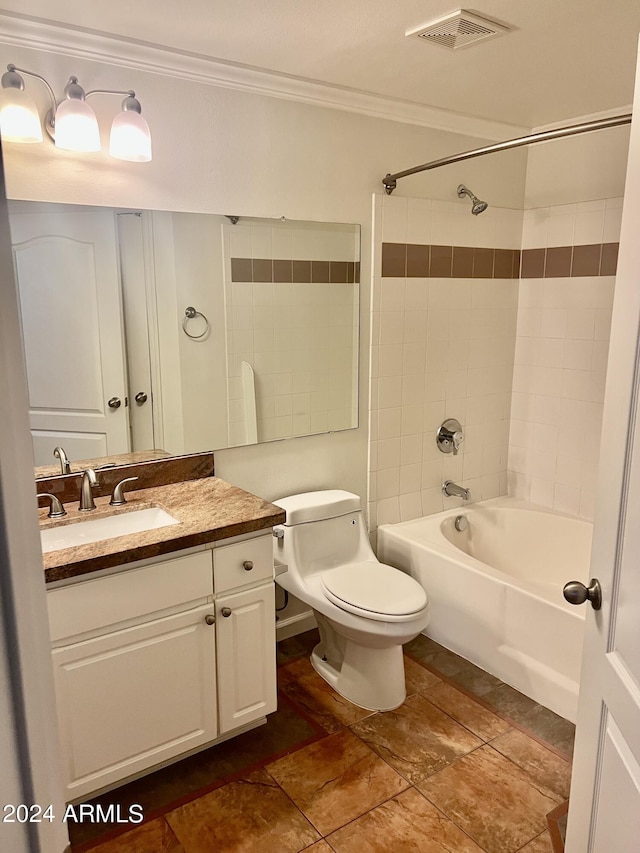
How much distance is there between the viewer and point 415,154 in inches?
108

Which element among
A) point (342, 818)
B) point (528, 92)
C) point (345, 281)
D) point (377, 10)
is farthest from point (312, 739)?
point (528, 92)

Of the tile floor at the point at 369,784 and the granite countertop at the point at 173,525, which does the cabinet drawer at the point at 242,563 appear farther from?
the tile floor at the point at 369,784

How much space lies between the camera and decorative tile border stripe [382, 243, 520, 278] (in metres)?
2.78

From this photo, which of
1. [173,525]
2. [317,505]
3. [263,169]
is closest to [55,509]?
[173,525]

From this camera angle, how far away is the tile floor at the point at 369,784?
1.80 m

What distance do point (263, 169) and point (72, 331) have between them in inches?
36.7

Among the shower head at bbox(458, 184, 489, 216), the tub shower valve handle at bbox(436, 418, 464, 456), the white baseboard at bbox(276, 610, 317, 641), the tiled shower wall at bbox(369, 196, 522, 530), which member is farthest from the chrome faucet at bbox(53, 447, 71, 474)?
the shower head at bbox(458, 184, 489, 216)

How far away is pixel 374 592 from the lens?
2.35 metres

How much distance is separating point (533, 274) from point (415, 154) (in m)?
0.90

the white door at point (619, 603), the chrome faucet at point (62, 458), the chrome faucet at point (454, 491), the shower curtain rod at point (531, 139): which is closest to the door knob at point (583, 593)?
the white door at point (619, 603)

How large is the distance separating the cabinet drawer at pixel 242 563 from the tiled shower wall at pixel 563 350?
5.83 feet

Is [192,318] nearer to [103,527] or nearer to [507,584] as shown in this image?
[103,527]

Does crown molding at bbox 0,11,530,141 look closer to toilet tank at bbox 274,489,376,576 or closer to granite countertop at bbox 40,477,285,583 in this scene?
granite countertop at bbox 40,477,285,583

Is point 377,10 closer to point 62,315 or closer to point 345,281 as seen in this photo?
point 345,281
